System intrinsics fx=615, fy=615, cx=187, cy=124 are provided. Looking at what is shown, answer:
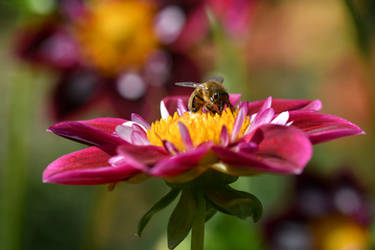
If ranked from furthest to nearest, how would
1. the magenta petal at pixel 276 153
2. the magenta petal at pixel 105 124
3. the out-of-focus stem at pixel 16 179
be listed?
the out-of-focus stem at pixel 16 179 → the magenta petal at pixel 105 124 → the magenta petal at pixel 276 153

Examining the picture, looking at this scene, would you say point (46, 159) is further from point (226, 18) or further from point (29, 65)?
point (226, 18)

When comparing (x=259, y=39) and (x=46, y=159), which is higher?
(x=259, y=39)

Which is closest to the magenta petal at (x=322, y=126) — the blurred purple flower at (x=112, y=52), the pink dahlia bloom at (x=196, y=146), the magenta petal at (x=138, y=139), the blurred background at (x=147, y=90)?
the pink dahlia bloom at (x=196, y=146)

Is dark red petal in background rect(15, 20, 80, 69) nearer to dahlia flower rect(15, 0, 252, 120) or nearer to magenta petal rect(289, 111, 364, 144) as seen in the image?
dahlia flower rect(15, 0, 252, 120)

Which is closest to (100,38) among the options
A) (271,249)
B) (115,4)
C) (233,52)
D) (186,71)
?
(115,4)

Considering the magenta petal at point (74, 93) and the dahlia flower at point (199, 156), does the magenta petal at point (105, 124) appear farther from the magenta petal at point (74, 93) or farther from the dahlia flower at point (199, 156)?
the magenta petal at point (74, 93)

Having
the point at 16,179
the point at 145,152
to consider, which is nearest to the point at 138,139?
the point at 145,152

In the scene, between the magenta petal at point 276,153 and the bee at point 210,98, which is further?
the bee at point 210,98

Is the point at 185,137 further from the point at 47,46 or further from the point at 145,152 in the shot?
the point at 47,46
